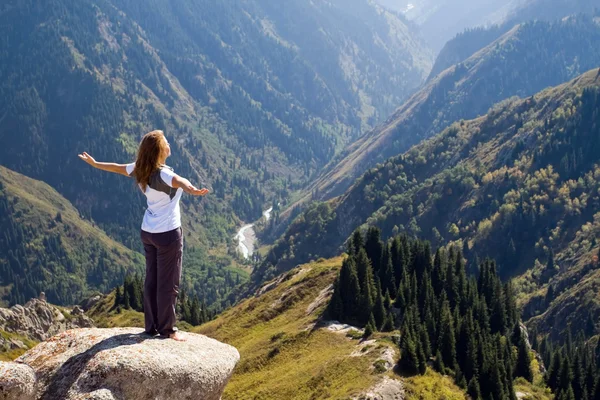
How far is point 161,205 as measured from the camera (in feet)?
87.6

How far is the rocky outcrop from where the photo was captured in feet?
A: 468

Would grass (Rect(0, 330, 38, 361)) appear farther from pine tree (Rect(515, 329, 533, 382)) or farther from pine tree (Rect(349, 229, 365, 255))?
pine tree (Rect(515, 329, 533, 382))

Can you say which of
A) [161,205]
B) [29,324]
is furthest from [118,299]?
[161,205]

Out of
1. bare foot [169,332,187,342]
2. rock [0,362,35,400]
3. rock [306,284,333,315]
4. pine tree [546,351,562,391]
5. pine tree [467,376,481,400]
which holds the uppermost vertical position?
bare foot [169,332,187,342]

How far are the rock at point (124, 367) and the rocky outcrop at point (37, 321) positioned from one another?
122764mm

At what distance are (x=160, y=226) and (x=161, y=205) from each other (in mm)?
890

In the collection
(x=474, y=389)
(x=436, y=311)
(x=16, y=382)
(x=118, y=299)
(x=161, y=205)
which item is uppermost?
(x=161, y=205)

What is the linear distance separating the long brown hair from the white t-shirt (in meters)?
0.28

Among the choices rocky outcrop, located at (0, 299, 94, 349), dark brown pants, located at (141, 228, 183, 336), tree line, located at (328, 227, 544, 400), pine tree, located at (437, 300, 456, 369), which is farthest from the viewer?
rocky outcrop, located at (0, 299, 94, 349)

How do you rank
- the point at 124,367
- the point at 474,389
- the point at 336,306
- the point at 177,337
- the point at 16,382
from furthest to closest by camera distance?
the point at 336,306 → the point at 474,389 → the point at 177,337 → the point at 124,367 → the point at 16,382

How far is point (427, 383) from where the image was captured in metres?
70.0

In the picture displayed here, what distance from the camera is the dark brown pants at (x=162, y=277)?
27.1 m

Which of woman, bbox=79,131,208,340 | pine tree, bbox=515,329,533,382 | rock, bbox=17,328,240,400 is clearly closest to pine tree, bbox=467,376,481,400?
pine tree, bbox=515,329,533,382

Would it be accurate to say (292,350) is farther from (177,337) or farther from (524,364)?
(177,337)
